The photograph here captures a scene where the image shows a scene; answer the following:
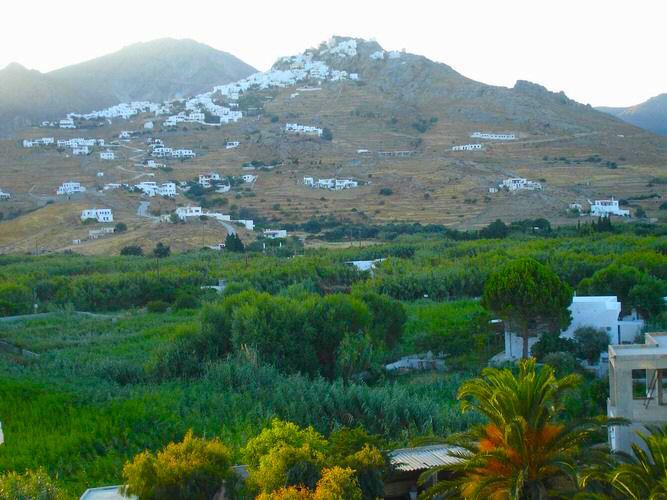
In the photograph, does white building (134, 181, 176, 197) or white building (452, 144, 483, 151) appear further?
white building (452, 144, 483, 151)

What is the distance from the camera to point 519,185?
61.3 m

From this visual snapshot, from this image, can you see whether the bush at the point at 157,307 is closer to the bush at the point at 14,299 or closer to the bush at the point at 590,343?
the bush at the point at 14,299

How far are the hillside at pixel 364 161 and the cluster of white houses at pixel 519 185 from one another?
672 mm

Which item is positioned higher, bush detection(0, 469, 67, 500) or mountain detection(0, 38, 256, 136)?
mountain detection(0, 38, 256, 136)

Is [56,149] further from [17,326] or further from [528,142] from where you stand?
[17,326]

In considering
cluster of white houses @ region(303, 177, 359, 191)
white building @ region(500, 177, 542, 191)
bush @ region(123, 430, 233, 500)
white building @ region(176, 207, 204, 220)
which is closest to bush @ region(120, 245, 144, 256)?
white building @ region(176, 207, 204, 220)

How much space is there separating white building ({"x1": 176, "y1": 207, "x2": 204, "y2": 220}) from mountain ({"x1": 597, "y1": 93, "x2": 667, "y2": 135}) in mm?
99888

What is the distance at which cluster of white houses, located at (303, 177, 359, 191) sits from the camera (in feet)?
215

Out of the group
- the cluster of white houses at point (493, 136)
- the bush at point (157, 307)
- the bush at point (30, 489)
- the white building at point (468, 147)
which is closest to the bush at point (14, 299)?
the bush at point (157, 307)

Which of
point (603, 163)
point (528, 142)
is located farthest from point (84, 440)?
point (528, 142)

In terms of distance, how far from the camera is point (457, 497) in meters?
9.04

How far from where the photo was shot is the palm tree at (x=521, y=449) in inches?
324

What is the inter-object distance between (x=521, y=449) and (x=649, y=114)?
147160 mm

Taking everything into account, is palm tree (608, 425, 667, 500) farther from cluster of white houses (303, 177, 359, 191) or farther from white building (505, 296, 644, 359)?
cluster of white houses (303, 177, 359, 191)
